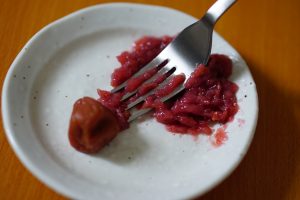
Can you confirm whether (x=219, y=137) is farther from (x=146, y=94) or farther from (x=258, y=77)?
(x=258, y=77)

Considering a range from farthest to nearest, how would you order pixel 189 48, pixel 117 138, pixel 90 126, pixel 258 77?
pixel 258 77 → pixel 189 48 → pixel 117 138 → pixel 90 126

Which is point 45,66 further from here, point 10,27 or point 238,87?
point 238,87

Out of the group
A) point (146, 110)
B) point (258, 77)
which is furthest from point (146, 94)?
point (258, 77)

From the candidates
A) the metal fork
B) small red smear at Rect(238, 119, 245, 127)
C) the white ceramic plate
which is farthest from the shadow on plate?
small red smear at Rect(238, 119, 245, 127)

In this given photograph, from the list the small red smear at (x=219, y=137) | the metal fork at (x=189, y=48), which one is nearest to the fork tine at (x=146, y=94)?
the metal fork at (x=189, y=48)

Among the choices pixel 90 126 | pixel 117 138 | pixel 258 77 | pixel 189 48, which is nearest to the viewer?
pixel 90 126

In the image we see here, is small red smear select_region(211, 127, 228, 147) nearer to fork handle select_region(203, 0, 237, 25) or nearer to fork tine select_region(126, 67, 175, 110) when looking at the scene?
fork tine select_region(126, 67, 175, 110)
